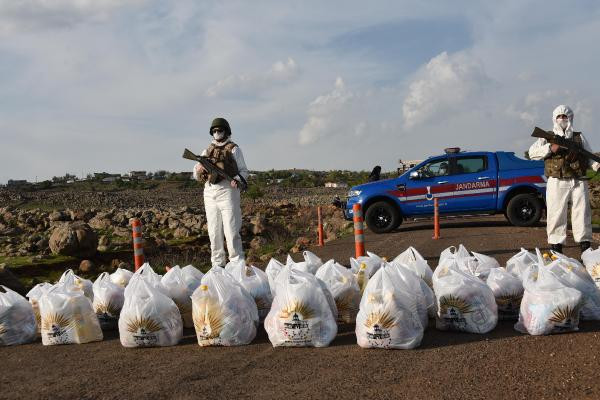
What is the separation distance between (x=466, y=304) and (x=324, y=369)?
4.80ft

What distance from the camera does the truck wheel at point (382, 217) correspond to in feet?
50.0

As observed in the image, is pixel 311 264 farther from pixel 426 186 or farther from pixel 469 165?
pixel 469 165

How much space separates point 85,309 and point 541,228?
11307mm

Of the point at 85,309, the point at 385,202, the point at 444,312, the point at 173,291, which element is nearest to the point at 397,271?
the point at 444,312

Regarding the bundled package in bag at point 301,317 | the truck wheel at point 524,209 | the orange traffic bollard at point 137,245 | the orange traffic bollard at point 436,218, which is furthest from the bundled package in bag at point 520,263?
the truck wheel at point 524,209

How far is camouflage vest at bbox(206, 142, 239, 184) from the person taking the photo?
862cm

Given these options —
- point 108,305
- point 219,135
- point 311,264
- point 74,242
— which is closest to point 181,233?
point 74,242

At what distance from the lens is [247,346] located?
540cm

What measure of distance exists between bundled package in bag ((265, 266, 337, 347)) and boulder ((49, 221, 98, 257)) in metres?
11.5

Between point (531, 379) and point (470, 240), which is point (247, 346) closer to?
point (531, 379)

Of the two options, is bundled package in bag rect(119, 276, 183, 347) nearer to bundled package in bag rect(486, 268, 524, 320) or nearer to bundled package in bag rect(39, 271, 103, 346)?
bundled package in bag rect(39, 271, 103, 346)

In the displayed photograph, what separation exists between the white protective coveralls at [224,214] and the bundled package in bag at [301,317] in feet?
10.4

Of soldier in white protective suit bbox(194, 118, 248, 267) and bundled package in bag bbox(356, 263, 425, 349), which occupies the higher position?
soldier in white protective suit bbox(194, 118, 248, 267)

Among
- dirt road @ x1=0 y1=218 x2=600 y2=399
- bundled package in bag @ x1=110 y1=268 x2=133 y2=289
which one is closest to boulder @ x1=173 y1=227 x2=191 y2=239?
bundled package in bag @ x1=110 y1=268 x2=133 y2=289
